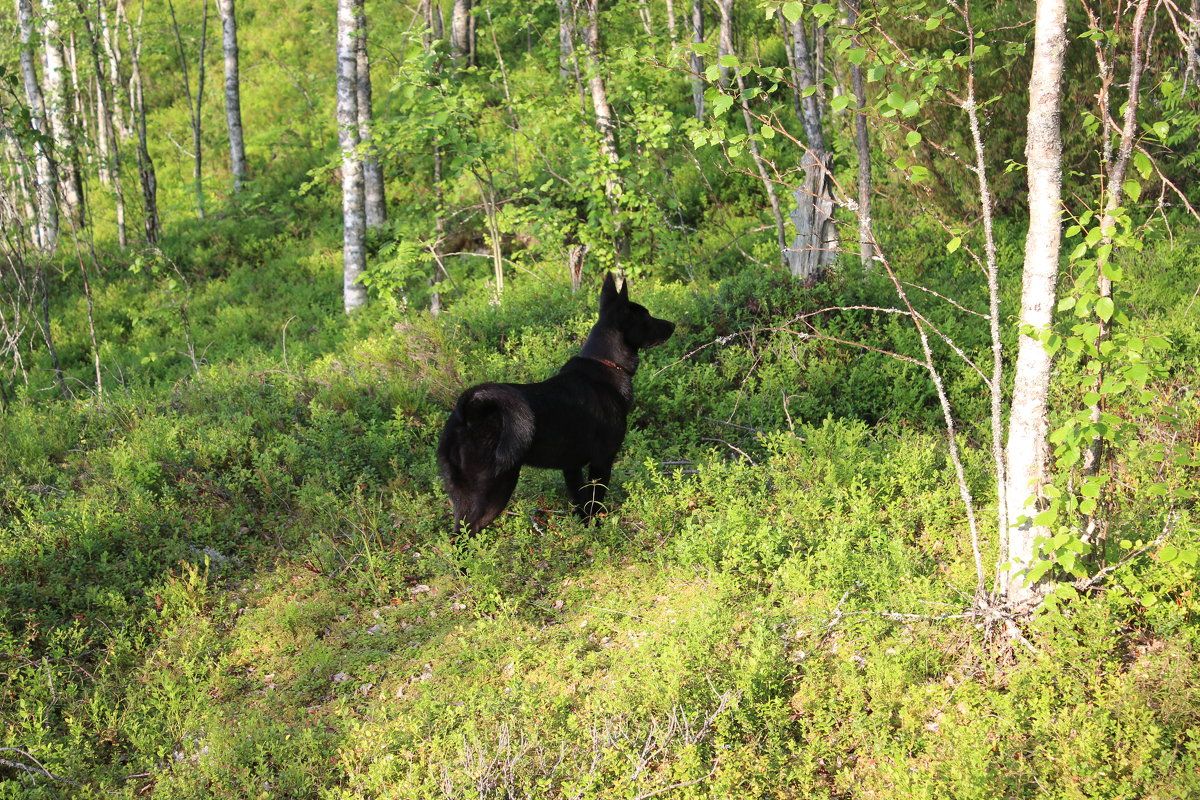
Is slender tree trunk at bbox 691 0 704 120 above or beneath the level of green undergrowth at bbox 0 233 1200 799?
above

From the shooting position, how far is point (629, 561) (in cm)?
554

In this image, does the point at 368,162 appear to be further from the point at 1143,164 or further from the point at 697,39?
the point at 1143,164

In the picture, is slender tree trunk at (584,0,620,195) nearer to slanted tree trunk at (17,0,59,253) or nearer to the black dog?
the black dog

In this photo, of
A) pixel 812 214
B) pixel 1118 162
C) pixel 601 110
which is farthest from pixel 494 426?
pixel 601 110

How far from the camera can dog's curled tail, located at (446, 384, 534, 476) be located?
205 inches

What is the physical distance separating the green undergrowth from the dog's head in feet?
3.07

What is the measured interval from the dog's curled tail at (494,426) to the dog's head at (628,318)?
1293mm

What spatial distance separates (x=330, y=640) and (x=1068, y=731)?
3990 millimetres

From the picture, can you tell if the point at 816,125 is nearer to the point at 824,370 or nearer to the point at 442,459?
the point at 824,370

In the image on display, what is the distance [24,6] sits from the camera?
48.0 feet

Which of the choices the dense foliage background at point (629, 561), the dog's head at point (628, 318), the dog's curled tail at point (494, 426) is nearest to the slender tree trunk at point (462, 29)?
the dense foliage background at point (629, 561)

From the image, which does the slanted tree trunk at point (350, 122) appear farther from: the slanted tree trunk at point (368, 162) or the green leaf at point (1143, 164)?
the green leaf at point (1143, 164)

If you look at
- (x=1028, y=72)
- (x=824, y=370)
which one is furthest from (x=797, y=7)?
(x=1028, y=72)

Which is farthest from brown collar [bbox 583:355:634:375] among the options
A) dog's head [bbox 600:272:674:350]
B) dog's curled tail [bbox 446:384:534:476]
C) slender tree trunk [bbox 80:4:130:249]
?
slender tree trunk [bbox 80:4:130:249]
